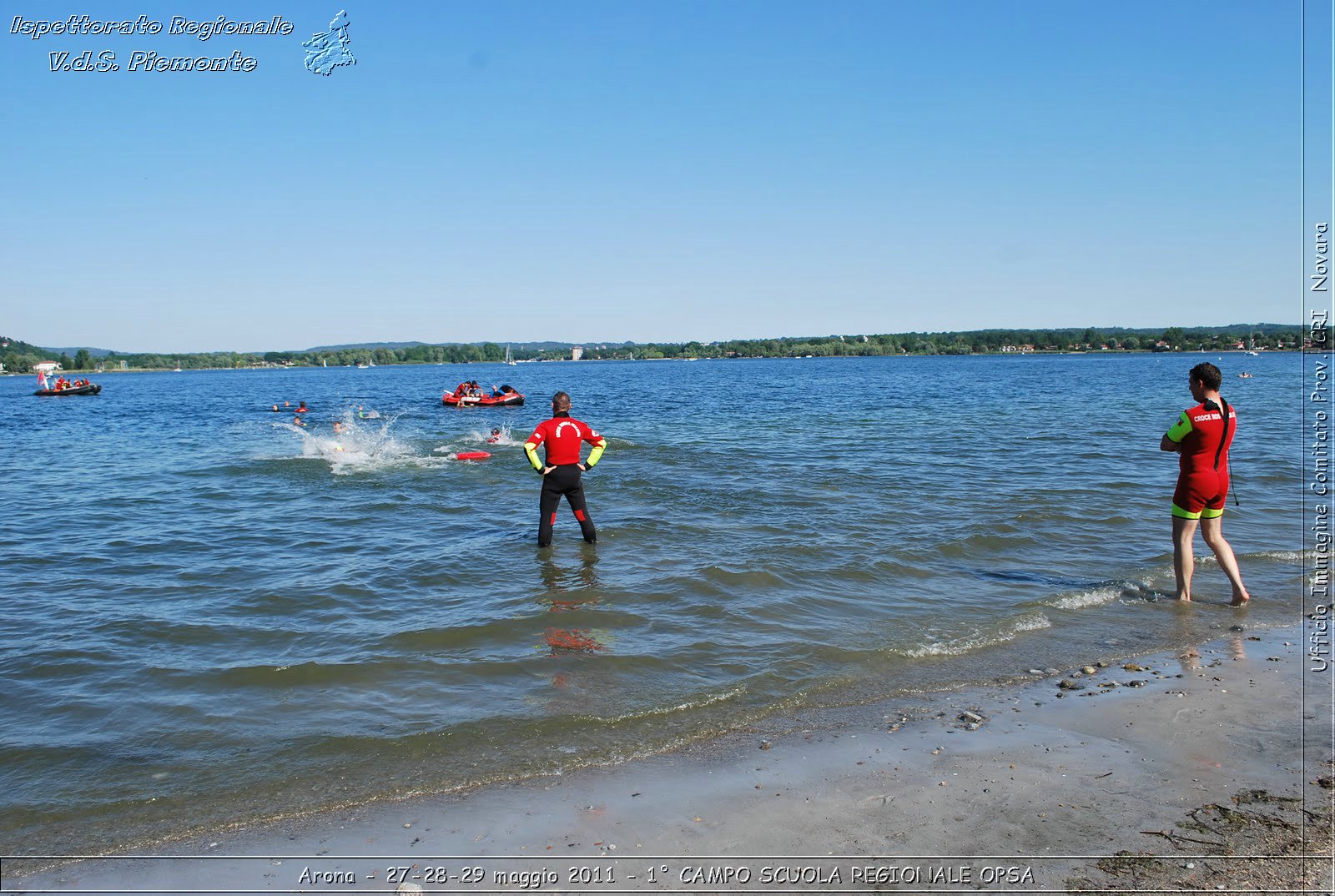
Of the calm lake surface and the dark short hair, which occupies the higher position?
the dark short hair

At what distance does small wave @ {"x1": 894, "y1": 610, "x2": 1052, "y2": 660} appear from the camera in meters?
7.45

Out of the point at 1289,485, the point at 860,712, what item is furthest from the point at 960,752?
the point at 1289,485

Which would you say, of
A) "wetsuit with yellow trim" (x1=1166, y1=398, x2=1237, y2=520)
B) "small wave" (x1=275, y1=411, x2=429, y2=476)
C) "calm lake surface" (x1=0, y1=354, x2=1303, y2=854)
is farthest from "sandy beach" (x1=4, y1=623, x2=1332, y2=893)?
"small wave" (x1=275, y1=411, x2=429, y2=476)

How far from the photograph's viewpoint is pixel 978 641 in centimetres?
773

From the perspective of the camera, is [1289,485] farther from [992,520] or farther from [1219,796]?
[1219,796]

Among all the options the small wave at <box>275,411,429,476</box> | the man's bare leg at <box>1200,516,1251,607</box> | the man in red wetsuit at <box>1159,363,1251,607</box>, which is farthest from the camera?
the small wave at <box>275,411,429,476</box>

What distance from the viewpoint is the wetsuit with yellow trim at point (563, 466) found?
1122 cm

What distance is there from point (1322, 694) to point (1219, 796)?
236 centimetres

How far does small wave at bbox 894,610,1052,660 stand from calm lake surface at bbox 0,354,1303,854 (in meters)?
0.04

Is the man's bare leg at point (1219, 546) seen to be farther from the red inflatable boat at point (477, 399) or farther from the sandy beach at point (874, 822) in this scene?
the red inflatable boat at point (477, 399)

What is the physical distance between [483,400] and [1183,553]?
36674 mm

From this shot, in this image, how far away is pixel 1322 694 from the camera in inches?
245

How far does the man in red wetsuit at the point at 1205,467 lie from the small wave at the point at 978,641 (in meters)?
1.78

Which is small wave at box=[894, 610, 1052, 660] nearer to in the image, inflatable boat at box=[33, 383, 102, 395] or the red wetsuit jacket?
the red wetsuit jacket
